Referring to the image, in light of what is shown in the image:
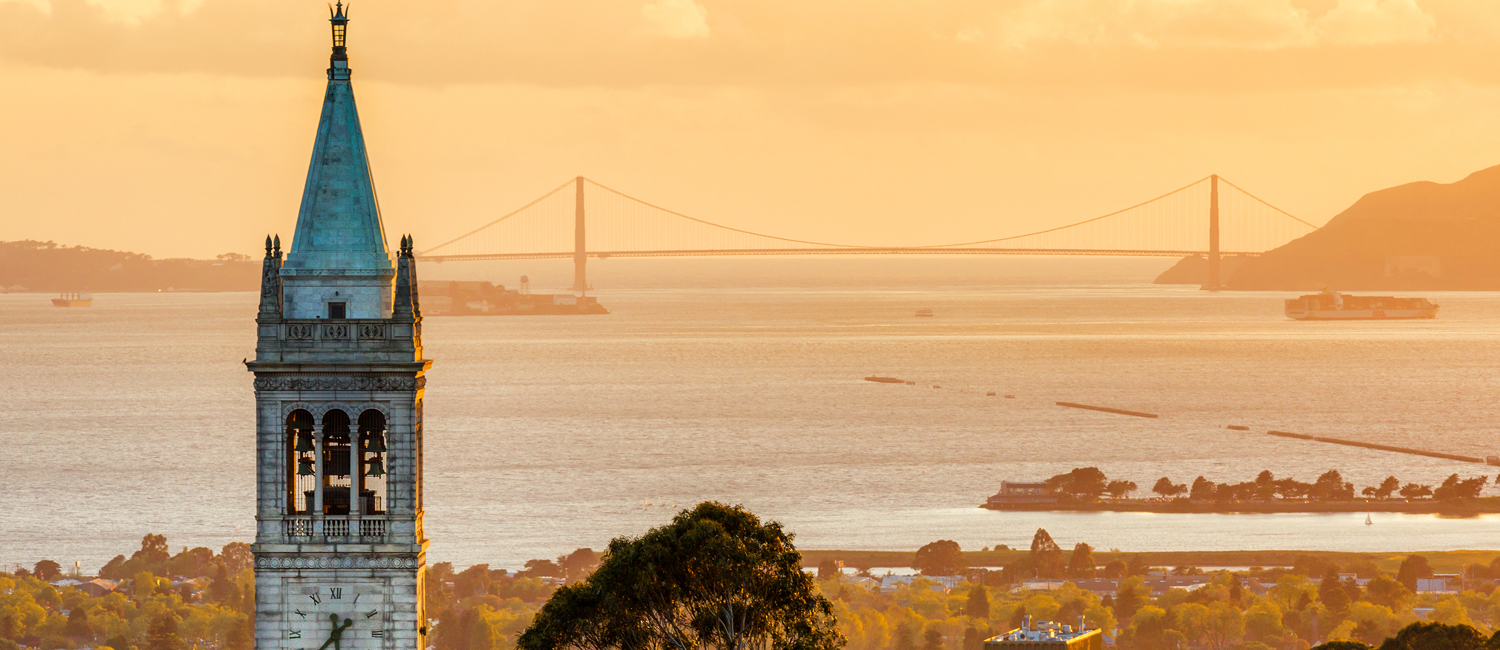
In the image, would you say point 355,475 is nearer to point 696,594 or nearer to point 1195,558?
point 696,594

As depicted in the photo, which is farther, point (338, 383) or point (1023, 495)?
point (1023, 495)

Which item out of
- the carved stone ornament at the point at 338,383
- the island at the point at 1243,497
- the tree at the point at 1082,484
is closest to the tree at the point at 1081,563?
the island at the point at 1243,497

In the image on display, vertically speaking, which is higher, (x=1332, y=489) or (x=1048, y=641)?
(x=1048, y=641)

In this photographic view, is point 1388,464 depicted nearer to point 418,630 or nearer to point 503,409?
point 503,409

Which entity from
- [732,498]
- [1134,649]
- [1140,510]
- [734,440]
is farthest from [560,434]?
[1134,649]

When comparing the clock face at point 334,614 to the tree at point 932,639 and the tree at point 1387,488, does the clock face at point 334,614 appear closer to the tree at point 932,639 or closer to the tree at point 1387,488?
the tree at point 932,639

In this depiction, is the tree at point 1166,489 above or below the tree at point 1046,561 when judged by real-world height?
above

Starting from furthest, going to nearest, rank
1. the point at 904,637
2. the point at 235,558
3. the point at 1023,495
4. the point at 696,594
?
the point at 1023,495 → the point at 235,558 → the point at 904,637 → the point at 696,594

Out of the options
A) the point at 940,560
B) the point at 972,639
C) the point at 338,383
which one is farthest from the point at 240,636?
the point at 338,383
